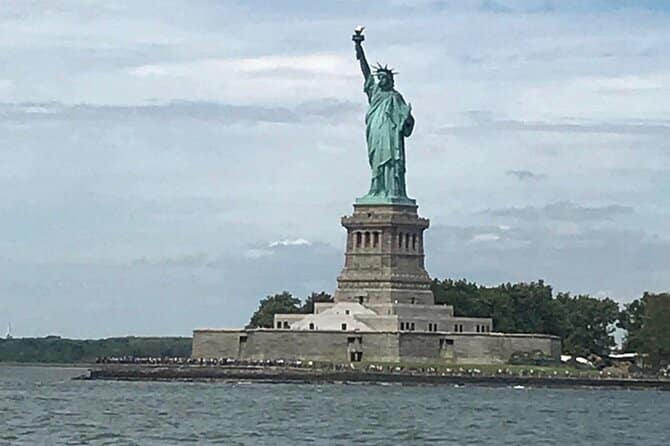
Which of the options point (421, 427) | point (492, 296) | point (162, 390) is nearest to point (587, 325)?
point (492, 296)

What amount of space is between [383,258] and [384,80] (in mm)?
11234

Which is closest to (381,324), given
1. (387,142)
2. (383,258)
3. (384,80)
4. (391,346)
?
(391,346)

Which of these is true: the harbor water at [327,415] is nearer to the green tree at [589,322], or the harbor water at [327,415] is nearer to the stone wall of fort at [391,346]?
the stone wall of fort at [391,346]

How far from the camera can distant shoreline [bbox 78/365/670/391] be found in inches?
4636

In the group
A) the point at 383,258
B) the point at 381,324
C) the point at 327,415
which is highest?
the point at 383,258

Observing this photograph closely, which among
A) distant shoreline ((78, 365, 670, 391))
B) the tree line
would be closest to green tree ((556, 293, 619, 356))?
the tree line

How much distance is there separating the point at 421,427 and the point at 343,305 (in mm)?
53855

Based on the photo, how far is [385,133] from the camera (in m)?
132

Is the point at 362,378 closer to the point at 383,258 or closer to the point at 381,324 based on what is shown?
the point at 381,324

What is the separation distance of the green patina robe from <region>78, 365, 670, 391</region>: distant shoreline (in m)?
15.7

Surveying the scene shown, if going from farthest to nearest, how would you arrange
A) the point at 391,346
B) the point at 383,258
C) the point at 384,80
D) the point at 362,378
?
the point at 384,80, the point at 383,258, the point at 391,346, the point at 362,378

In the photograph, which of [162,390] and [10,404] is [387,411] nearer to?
[10,404]

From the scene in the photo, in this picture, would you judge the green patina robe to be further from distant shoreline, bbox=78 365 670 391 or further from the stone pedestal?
distant shoreline, bbox=78 365 670 391

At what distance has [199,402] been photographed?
3656 inches
